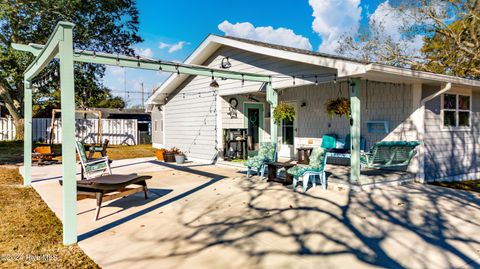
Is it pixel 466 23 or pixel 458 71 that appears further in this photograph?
pixel 458 71

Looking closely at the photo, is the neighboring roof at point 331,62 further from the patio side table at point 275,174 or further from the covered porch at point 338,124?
the patio side table at point 275,174

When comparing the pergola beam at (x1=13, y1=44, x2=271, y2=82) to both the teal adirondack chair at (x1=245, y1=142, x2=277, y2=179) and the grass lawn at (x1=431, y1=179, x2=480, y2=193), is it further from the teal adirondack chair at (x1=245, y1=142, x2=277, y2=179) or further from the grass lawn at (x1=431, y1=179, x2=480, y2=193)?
the grass lawn at (x1=431, y1=179, x2=480, y2=193)

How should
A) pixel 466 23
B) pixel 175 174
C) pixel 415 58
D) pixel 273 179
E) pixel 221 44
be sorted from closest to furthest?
pixel 273 179 → pixel 175 174 → pixel 221 44 → pixel 466 23 → pixel 415 58

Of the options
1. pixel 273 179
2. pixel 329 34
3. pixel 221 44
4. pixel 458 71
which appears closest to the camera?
pixel 273 179

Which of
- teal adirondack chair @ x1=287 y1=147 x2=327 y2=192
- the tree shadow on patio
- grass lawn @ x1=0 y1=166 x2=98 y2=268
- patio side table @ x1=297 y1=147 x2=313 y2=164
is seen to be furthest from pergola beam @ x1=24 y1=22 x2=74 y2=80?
patio side table @ x1=297 y1=147 x2=313 y2=164

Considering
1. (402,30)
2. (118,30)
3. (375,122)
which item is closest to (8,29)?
(118,30)

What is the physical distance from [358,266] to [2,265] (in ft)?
11.4

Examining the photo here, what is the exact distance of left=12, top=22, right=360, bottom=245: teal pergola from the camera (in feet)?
12.1

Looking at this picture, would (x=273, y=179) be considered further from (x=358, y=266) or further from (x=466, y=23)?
(x=466, y=23)

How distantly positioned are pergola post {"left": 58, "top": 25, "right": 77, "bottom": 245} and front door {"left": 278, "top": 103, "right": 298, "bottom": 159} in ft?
25.8

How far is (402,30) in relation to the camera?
16.9m

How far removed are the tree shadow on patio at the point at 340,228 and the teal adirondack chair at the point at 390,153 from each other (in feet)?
2.24

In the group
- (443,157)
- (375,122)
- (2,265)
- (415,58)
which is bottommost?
(2,265)

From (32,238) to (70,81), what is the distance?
1974 mm
